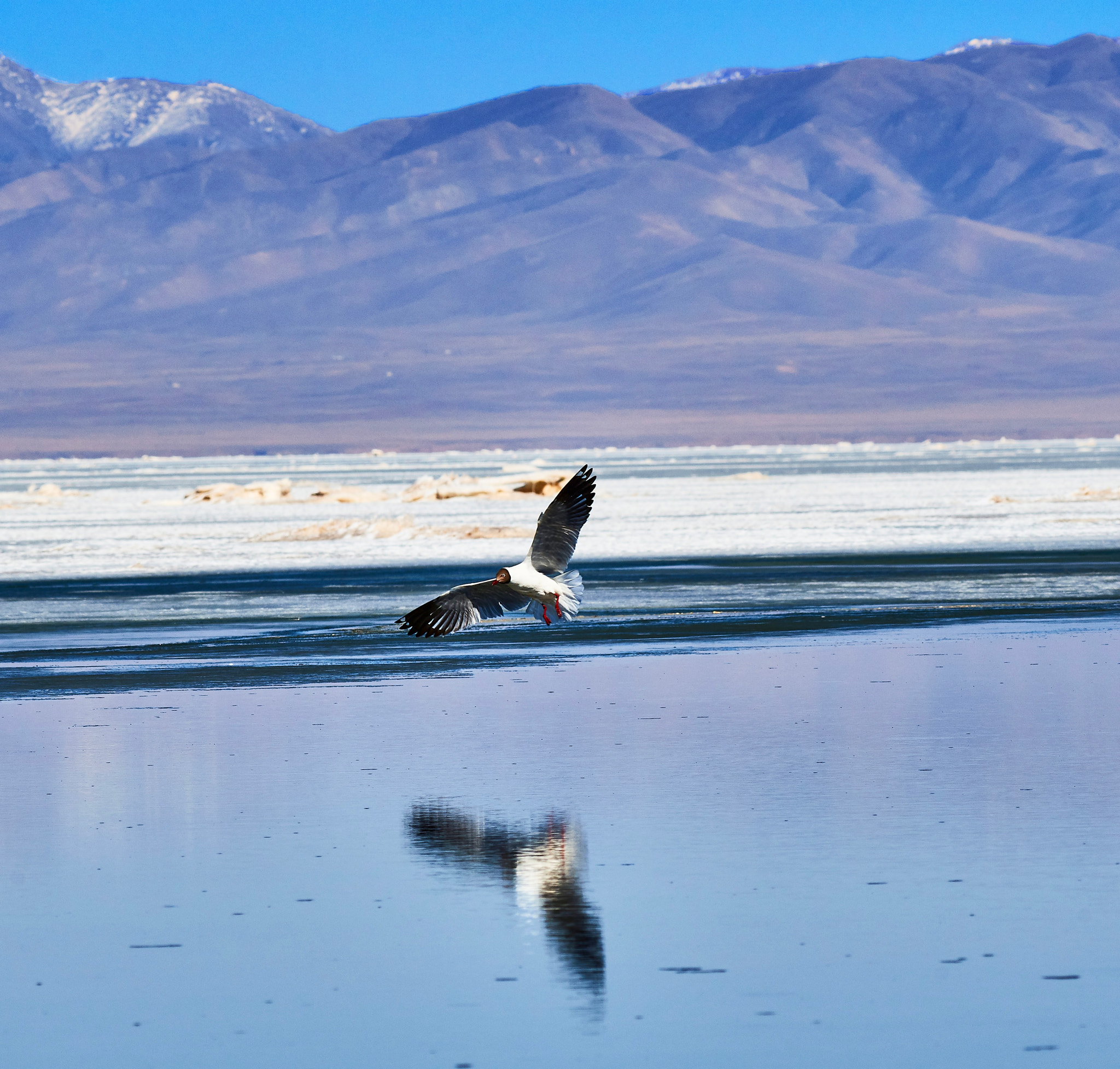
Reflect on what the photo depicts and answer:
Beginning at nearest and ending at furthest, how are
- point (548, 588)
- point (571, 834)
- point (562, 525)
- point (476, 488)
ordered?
point (571, 834)
point (548, 588)
point (562, 525)
point (476, 488)

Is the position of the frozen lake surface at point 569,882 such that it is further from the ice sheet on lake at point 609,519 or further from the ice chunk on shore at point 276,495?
the ice chunk on shore at point 276,495

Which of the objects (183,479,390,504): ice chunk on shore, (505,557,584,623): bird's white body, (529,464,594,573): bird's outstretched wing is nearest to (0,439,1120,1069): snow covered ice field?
(505,557,584,623): bird's white body

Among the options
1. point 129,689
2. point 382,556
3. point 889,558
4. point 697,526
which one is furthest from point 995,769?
point 697,526

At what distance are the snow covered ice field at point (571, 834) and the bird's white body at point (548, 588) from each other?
78 cm

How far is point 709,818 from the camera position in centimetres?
1044

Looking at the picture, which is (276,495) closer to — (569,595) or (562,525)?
(562,525)

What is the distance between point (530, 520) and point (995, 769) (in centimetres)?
3527

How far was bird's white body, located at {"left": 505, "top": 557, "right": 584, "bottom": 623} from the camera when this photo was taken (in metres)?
13.9

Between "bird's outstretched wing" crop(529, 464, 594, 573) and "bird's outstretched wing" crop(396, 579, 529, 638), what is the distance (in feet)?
1.05

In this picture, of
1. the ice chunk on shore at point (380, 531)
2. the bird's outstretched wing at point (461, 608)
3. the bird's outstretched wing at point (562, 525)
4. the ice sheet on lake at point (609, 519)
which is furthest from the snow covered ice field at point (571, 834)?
the ice chunk on shore at point (380, 531)

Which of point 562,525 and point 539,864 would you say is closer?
point 539,864

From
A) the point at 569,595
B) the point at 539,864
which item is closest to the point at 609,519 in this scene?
the point at 569,595

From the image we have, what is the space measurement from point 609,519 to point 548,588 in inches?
1290

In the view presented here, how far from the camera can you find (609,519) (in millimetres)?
46750
